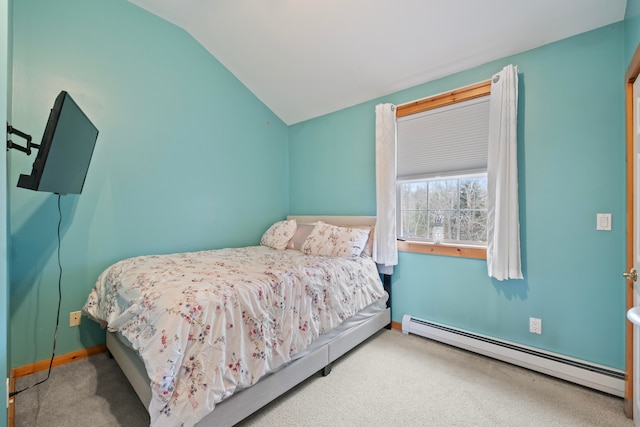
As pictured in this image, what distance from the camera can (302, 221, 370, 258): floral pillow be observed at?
8.69ft

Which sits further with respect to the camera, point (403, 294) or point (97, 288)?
point (403, 294)

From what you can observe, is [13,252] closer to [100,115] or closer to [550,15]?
[100,115]

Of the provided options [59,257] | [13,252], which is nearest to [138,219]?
[59,257]

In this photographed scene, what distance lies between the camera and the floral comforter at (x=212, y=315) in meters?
1.21

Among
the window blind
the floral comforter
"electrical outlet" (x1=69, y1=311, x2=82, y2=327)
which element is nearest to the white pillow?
the floral comforter

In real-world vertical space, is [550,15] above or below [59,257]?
above

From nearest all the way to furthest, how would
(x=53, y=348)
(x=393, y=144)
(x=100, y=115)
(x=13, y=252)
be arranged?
(x=13, y=252), (x=53, y=348), (x=100, y=115), (x=393, y=144)

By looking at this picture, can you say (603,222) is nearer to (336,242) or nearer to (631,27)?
(631,27)

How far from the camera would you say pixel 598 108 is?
185 centimetres

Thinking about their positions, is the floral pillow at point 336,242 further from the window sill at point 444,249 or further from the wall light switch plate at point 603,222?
the wall light switch plate at point 603,222

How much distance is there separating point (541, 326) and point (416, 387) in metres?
1.10

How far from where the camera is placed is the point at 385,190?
2.77 m

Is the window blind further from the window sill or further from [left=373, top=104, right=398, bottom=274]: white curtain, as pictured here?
the window sill

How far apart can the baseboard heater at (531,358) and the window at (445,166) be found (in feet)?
2.45
